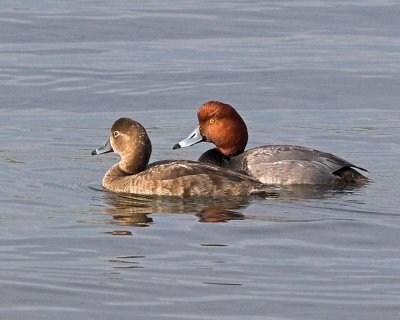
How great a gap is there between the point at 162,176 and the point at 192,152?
2420mm

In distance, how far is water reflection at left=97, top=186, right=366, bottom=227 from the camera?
34.5 feet

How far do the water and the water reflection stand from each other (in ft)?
0.10

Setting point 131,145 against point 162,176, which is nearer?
point 162,176

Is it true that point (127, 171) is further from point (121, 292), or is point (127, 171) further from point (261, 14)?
point (261, 14)

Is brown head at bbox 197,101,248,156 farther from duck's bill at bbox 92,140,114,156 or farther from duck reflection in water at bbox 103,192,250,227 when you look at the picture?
duck reflection in water at bbox 103,192,250,227

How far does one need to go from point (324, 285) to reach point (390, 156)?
5.13 meters

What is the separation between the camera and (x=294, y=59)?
1820 centimetres

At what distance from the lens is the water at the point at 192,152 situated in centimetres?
821

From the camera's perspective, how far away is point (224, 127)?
12773 mm

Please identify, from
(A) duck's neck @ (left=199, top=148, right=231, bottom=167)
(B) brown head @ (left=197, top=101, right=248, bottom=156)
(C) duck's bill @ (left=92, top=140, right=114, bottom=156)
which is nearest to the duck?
(C) duck's bill @ (left=92, top=140, right=114, bottom=156)

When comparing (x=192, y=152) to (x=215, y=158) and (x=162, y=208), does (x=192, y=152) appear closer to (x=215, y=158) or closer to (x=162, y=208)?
(x=215, y=158)

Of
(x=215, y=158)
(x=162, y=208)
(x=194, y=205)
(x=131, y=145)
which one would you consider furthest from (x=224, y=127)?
(x=162, y=208)

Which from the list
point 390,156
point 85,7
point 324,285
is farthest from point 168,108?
point 324,285

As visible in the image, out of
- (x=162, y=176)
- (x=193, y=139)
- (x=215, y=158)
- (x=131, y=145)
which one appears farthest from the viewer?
(x=193, y=139)
